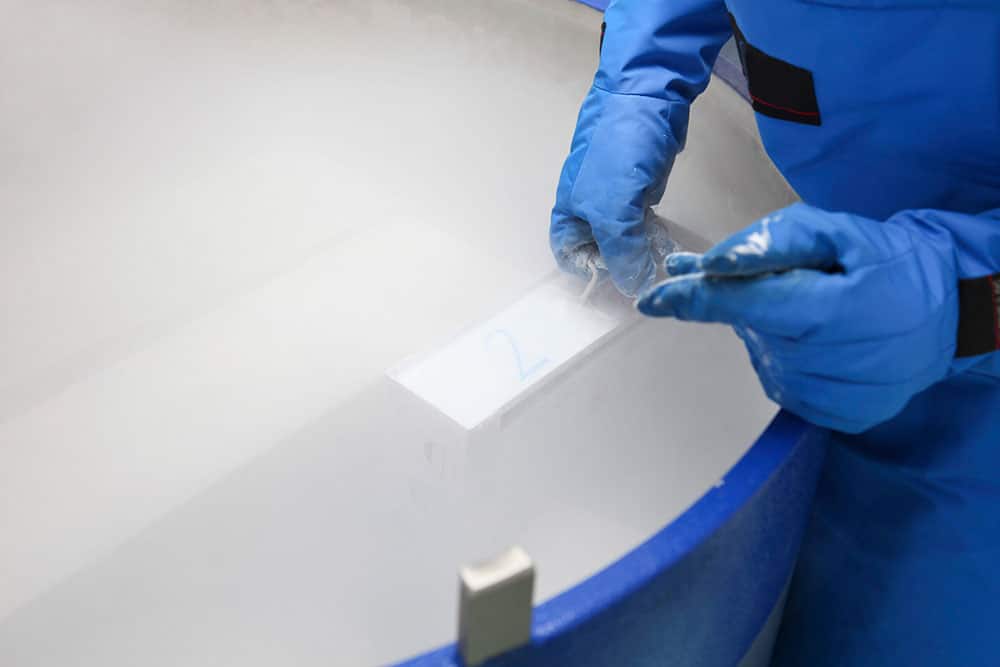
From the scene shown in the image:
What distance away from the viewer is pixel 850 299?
2.22 feet

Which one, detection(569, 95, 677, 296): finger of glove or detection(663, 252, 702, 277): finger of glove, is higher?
detection(663, 252, 702, 277): finger of glove

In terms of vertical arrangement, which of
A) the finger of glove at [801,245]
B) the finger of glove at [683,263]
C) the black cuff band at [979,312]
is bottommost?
the black cuff band at [979,312]

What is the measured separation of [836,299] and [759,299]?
51 millimetres

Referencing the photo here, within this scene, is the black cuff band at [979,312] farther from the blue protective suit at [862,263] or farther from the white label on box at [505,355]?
the white label on box at [505,355]

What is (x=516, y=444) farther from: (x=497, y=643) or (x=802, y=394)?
(x=497, y=643)

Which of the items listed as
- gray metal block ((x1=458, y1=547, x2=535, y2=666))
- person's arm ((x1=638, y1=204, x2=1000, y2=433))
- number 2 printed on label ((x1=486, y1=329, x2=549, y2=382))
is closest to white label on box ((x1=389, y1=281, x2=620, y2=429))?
number 2 printed on label ((x1=486, y1=329, x2=549, y2=382))

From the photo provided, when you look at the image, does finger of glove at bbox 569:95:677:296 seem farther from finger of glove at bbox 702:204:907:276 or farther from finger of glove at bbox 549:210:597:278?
finger of glove at bbox 702:204:907:276

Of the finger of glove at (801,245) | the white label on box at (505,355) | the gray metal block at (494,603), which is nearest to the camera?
the gray metal block at (494,603)

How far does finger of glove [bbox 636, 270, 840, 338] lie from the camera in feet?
2.20

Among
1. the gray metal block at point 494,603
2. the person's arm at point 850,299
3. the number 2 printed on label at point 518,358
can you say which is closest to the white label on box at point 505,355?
the number 2 printed on label at point 518,358

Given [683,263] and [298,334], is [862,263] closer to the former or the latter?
[683,263]

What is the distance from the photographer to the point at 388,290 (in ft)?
4.86

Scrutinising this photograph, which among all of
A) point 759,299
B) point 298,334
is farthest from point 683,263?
point 298,334

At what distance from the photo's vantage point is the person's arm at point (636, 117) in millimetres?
1085
